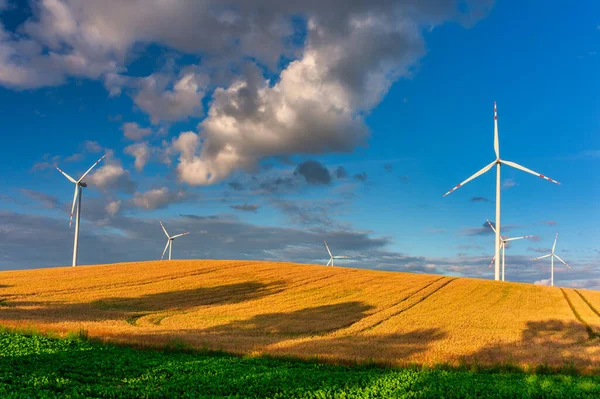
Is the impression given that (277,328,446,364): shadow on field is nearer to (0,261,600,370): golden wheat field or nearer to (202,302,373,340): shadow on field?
(0,261,600,370): golden wheat field

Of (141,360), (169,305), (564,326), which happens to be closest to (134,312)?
(169,305)

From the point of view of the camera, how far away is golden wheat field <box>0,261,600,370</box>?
25219 millimetres

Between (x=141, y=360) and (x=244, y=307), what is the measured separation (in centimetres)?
2308

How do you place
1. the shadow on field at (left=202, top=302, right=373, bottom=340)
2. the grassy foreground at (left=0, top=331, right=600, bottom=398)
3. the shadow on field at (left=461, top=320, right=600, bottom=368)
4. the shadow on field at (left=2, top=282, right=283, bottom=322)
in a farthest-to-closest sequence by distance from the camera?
the shadow on field at (left=2, top=282, right=283, bottom=322) < the shadow on field at (left=202, top=302, right=373, bottom=340) < the shadow on field at (left=461, top=320, right=600, bottom=368) < the grassy foreground at (left=0, top=331, right=600, bottom=398)

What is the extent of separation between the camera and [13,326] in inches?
1014

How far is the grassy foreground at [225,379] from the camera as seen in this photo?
583 inches

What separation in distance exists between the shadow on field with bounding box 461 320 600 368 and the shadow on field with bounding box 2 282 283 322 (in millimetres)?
24590

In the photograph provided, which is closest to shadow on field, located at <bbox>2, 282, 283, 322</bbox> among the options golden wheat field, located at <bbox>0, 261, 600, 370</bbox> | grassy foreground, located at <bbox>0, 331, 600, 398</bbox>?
golden wheat field, located at <bbox>0, 261, 600, 370</bbox>

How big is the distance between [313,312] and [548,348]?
18.1m

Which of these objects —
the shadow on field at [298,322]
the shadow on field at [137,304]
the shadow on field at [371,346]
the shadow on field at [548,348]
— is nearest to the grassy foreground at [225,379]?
the shadow on field at [371,346]

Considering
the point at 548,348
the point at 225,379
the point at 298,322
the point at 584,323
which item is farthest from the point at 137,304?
the point at 584,323

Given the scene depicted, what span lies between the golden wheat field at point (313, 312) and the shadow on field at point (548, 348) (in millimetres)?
81

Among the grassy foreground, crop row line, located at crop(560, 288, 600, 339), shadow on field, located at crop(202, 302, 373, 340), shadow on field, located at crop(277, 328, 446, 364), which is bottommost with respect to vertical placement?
crop row line, located at crop(560, 288, 600, 339)

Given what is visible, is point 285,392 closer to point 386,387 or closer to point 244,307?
point 386,387
